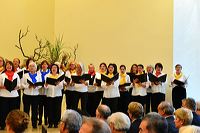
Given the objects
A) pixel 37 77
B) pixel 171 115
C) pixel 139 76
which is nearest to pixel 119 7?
pixel 139 76

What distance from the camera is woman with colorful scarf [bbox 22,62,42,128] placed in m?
Answer: 8.05

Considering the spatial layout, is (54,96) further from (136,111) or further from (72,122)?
(72,122)

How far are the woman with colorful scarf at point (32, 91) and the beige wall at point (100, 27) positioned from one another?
3407 millimetres

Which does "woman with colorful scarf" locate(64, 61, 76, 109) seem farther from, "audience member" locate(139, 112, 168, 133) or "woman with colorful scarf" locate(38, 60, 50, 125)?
"audience member" locate(139, 112, 168, 133)

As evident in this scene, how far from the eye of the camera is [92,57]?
37.5ft

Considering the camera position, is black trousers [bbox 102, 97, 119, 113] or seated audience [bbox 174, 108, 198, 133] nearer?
seated audience [bbox 174, 108, 198, 133]

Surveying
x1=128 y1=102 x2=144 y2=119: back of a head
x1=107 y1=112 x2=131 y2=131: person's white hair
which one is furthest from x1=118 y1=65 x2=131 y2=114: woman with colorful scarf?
x1=107 y1=112 x2=131 y2=131: person's white hair

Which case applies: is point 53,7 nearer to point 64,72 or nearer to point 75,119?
point 64,72

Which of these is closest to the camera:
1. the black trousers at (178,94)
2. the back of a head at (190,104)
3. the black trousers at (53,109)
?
the back of a head at (190,104)

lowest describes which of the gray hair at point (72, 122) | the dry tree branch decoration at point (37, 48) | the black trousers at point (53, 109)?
the black trousers at point (53, 109)

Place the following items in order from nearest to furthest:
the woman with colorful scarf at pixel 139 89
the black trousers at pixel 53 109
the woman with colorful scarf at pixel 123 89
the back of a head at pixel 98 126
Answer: the back of a head at pixel 98 126
the black trousers at pixel 53 109
the woman with colorful scarf at pixel 123 89
the woman with colorful scarf at pixel 139 89

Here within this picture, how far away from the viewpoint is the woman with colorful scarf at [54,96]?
8234mm

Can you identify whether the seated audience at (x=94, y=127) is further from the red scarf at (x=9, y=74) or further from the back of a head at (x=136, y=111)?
the red scarf at (x=9, y=74)

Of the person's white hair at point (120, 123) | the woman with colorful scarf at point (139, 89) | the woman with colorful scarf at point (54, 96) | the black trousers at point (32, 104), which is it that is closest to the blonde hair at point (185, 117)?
the person's white hair at point (120, 123)
